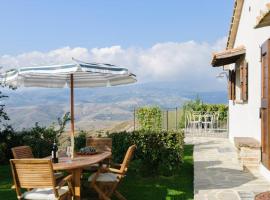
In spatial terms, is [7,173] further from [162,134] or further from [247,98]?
[247,98]

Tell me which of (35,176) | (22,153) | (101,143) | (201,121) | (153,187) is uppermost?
(201,121)

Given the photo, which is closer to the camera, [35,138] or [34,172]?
[34,172]

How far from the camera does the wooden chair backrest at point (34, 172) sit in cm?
566

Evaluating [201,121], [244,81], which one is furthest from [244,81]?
Answer: [201,121]

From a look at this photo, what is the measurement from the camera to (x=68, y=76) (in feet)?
29.8

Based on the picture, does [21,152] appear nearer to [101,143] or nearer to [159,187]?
[101,143]

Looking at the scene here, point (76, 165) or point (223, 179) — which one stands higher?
point (76, 165)

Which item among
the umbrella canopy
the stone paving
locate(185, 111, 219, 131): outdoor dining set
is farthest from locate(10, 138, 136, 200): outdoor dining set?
locate(185, 111, 219, 131): outdoor dining set

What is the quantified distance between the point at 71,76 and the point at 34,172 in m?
2.95

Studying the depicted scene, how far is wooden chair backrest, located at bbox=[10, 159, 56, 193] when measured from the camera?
223 inches

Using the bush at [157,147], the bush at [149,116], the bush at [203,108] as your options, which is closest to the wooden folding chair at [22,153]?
the bush at [157,147]

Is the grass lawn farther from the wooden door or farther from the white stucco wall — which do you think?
the white stucco wall

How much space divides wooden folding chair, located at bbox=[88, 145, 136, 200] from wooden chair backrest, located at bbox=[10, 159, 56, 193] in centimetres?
128

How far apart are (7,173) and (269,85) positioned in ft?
21.9
